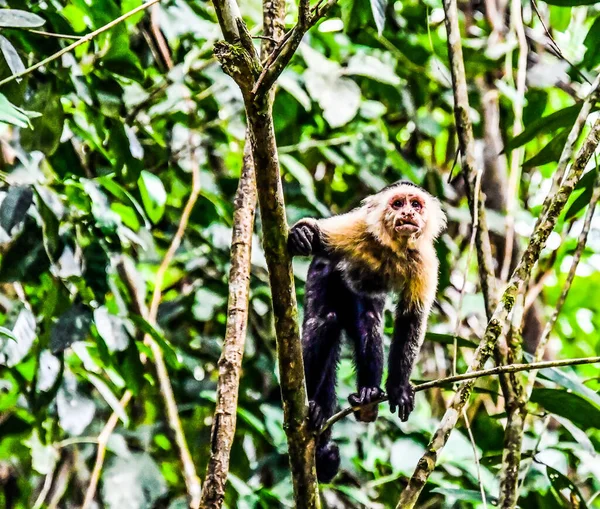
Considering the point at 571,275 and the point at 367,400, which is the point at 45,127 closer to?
the point at 367,400

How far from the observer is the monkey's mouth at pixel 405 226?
9.32ft

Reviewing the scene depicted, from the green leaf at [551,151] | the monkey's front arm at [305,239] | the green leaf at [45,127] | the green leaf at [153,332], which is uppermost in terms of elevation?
the green leaf at [45,127]

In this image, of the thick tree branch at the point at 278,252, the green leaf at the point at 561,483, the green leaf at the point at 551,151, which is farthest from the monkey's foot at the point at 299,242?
the green leaf at the point at 561,483

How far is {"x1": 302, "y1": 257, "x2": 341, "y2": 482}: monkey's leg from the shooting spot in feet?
9.09

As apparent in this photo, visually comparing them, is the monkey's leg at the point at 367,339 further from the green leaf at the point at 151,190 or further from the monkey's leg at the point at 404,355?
the green leaf at the point at 151,190

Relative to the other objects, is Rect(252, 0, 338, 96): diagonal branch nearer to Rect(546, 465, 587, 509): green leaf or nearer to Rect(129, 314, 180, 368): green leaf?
Rect(129, 314, 180, 368): green leaf

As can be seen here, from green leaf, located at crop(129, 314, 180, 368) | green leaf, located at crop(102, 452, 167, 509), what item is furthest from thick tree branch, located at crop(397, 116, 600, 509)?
green leaf, located at crop(102, 452, 167, 509)

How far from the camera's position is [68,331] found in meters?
2.54

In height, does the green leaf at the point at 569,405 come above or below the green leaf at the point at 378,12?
below

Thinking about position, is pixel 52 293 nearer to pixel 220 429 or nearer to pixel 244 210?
pixel 244 210

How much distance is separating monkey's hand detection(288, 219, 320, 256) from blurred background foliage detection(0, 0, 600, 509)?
47 centimetres

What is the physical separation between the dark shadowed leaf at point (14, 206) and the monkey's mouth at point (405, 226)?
1.19m

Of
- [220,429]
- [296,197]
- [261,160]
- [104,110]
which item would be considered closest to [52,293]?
[104,110]

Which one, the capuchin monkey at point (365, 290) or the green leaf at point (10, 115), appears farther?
the capuchin monkey at point (365, 290)
